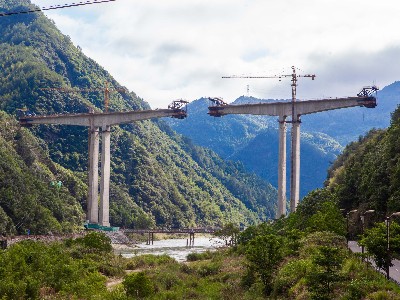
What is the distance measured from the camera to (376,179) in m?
53.4

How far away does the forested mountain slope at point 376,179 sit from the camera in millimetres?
48500

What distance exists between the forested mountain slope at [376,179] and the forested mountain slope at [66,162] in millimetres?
45726

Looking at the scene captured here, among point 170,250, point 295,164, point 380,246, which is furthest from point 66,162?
point 380,246

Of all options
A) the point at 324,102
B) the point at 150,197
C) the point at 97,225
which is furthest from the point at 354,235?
the point at 150,197

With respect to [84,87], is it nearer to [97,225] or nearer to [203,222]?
[203,222]

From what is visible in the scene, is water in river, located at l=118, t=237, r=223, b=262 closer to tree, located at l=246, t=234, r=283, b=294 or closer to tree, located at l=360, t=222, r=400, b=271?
tree, located at l=246, t=234, r=283, b=294

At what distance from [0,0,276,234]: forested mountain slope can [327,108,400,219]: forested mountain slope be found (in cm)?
4573

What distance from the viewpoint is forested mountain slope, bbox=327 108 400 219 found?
48.5m

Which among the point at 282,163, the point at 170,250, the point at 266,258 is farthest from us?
the point at 170,250

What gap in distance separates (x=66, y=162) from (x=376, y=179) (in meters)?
95.6

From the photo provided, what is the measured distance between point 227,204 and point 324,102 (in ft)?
392

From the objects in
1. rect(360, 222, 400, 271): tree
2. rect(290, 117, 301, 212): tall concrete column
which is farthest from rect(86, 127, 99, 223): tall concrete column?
rect(360, 222, 400, 271): tree

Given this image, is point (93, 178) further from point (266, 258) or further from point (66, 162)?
point (266, 258)

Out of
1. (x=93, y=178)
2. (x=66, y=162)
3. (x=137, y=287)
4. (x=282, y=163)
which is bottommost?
(x=137, y=287)
